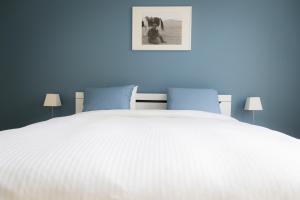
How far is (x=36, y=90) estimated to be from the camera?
10.8 feet

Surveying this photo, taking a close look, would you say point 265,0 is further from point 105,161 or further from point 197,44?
point 105,161

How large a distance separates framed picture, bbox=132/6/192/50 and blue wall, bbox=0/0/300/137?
0.26 feet

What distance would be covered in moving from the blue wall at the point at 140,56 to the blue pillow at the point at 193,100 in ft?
1.09

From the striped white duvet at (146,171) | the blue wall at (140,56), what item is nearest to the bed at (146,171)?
the striped white duvet at (146,171)

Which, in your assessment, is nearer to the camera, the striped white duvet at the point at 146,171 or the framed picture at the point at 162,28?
the striped white duvet at the point at 146,171

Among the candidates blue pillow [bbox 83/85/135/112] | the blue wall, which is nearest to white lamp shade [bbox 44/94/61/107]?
the blue wall

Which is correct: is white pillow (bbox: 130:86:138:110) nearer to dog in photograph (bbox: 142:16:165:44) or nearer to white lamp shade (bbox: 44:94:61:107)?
dog in photograph (bbox: 142:16:165:44)

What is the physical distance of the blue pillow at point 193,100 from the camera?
8.89ft

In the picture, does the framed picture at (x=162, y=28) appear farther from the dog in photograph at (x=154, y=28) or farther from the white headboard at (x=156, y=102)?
the white headboard at (x=156, y=102)

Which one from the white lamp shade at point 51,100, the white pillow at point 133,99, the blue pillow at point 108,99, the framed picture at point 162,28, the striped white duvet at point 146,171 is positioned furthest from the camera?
the framed picture at point 162,28

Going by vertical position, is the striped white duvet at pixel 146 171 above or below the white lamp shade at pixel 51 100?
below

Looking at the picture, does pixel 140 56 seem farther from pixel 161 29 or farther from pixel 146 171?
pixel 146 171

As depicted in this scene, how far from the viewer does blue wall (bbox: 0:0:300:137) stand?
3.10m

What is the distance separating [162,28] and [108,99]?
3.76 ft
